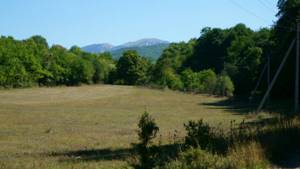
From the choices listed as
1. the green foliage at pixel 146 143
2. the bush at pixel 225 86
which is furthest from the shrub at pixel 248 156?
the bush at pixel 225 86

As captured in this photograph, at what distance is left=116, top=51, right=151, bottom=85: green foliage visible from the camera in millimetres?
175000

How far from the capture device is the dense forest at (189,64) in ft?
255

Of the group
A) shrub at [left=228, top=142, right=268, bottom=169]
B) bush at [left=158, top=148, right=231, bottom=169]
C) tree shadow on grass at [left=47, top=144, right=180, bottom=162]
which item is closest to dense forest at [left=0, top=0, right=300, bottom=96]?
tree shadow on grass at [left=47, top=144, right=180, bottom=162]

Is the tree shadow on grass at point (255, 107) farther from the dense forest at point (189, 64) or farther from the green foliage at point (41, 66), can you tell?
the green foliage at point (41, 66)

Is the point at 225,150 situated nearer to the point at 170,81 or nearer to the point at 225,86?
the point at 225,86

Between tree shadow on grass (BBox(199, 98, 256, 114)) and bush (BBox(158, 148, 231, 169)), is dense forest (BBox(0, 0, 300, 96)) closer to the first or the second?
tree shadow on grass (BBox(199, 98, 256, 114))

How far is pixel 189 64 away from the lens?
178500mm

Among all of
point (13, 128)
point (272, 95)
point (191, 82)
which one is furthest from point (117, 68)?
point (13, 128)

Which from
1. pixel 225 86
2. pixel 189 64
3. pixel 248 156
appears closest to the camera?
pixel 248 156

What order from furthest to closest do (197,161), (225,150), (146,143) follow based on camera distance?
(225,150), (197,161), (146,143)


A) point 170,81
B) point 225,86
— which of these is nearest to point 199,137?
point 225,86

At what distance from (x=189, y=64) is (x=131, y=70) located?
58.4ft

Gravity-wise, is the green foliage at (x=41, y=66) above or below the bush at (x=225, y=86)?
above

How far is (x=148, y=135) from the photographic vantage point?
32.2 ft
